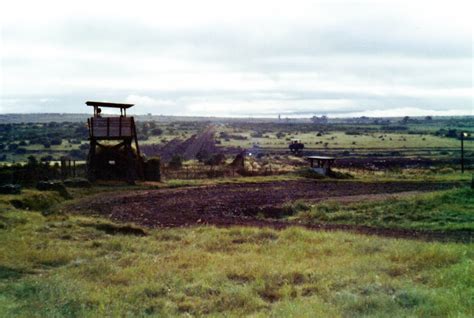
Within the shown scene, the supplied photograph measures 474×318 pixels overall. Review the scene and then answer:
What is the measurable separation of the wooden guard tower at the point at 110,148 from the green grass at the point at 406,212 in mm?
12408

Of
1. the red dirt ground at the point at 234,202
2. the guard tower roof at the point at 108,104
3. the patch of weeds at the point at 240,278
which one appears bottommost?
the red dirt ground at the point at 234,202

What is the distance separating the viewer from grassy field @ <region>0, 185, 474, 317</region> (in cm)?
928

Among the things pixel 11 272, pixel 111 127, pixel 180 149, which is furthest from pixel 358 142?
pixel 11 272

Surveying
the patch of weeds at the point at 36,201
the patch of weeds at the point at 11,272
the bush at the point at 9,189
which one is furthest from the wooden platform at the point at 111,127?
the patch of weeds at the point at 11,272

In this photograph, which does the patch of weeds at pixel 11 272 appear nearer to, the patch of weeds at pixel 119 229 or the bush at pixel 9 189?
the patch of weeds at pixel 119 229

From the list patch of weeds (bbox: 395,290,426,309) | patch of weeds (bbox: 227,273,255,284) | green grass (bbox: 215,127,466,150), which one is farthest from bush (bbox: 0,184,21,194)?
green grass (bbox: 215,127,466,150)

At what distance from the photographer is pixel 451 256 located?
12555mm

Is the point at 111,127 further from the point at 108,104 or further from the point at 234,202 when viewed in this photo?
the point at 234,202

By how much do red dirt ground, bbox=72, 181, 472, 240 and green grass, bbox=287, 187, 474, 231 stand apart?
3.58 ft

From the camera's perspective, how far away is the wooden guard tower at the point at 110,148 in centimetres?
3183

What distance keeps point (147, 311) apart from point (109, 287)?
4.92 feet

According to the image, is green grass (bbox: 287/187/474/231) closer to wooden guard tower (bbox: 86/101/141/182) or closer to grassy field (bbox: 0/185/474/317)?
grassy field (bbox: 0/185/474/317)

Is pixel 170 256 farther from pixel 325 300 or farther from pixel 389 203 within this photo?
pixel 389 203

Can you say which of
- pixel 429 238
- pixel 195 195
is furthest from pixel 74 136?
pixel 429 238
